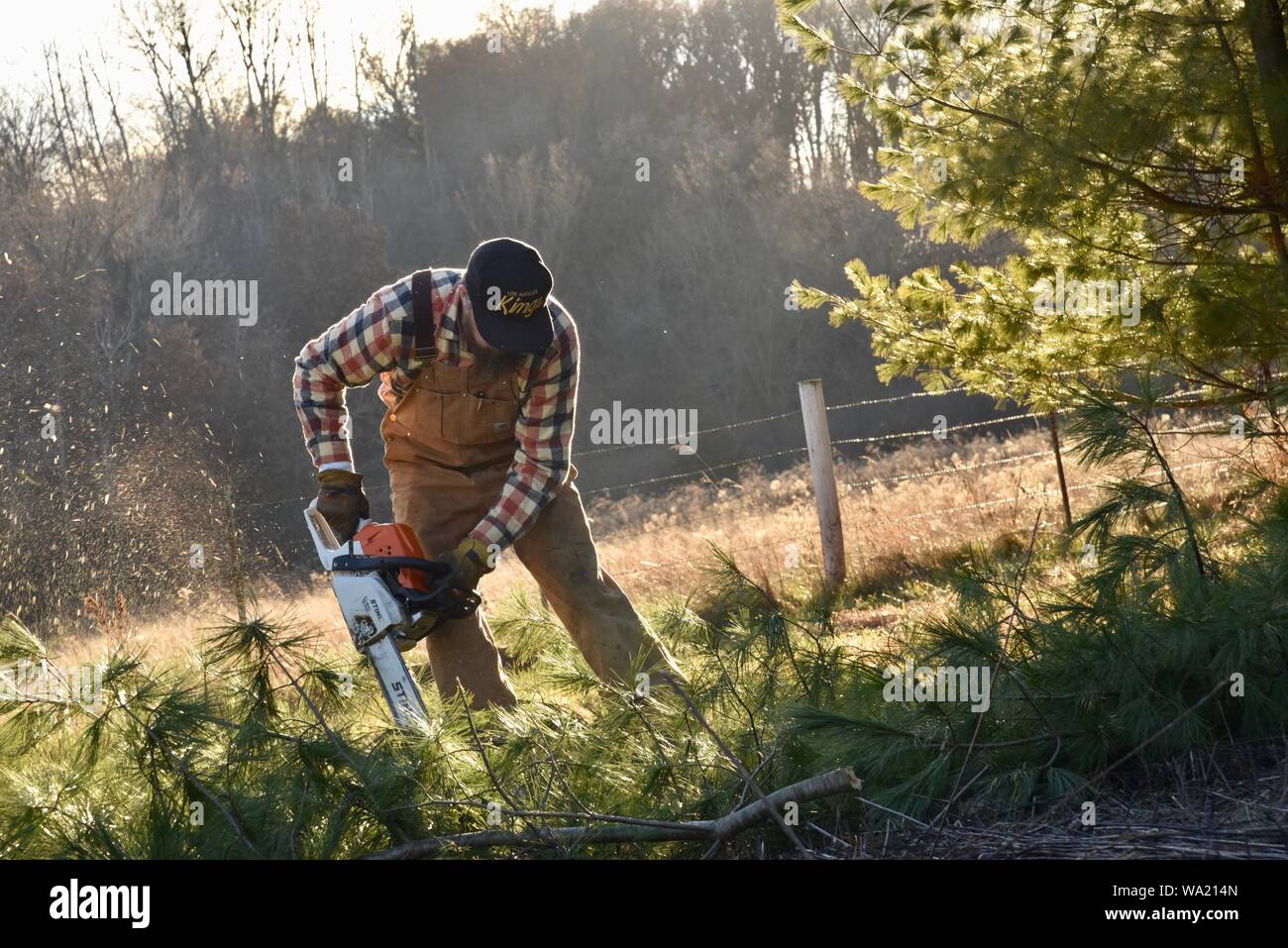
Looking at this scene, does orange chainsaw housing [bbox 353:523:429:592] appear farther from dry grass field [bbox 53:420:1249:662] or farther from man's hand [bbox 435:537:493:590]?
dry grass field [bbox 53:420:1249:662]

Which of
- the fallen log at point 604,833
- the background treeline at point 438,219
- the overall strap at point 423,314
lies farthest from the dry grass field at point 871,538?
the background treeline at point 438,219

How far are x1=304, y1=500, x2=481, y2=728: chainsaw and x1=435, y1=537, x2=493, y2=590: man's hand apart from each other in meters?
0.03

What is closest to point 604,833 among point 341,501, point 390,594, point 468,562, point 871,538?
point 390,594

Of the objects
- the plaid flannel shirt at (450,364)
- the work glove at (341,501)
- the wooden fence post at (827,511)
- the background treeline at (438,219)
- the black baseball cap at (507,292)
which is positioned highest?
the background treeline at (438,219)

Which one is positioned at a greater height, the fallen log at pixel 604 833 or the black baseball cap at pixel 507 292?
the black baseball cap at pixel 507 292

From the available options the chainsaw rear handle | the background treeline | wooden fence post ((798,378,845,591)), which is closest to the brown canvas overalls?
the chainsaw rear handle

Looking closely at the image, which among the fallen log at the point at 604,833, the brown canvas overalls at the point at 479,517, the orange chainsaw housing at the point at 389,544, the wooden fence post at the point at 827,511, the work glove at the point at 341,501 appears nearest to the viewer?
the fallen log at the point at 604,833

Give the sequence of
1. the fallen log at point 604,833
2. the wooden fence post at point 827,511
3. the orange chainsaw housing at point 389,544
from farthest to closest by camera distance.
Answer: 1. the wooden fence post at point 827,511
2. the orange chainsaw housing at point 389,544
3. the fallen log at point 604,833

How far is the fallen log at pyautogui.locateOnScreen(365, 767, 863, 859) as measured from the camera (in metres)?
2.78

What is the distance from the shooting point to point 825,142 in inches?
1385

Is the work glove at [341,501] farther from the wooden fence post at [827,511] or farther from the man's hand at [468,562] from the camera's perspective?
the wooden fence post at [827,511]

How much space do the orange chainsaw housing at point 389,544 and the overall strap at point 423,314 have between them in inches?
24.9

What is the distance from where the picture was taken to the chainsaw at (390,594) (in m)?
3.79
